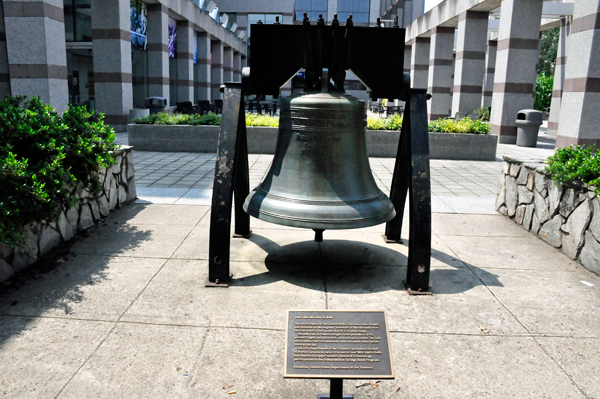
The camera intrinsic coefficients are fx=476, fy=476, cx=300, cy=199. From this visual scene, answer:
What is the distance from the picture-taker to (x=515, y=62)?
17250 mm

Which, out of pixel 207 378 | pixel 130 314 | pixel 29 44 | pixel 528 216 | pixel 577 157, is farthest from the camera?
pixel 29 44

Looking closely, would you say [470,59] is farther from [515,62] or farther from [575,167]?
[575,167]

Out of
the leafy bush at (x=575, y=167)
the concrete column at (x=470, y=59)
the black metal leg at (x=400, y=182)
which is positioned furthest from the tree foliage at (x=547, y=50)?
the black metal leg at (x=400, y=182)

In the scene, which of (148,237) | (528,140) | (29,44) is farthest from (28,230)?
(528,140)

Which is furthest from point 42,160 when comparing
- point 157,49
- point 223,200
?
point 157,49

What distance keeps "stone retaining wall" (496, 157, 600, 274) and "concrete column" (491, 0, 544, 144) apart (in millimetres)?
11624

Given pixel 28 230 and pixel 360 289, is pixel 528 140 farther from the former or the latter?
pixel 28 230

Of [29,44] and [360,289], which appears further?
[29,44]

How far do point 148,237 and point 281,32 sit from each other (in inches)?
119

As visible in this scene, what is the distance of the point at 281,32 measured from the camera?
425cm

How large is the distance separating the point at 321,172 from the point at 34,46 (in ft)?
41.5

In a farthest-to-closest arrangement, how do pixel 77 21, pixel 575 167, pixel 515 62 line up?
pixel 77 21 → pixel 515 62 → pixel 575 167

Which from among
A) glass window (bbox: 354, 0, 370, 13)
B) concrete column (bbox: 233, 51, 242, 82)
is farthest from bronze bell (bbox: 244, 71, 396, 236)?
glass window (bbox: 354, 0, 370, 13)

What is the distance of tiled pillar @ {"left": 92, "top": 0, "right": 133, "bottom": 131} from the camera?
688 inches
